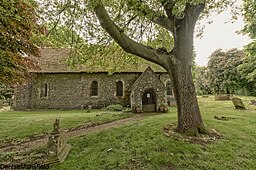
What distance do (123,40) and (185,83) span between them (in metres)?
3.31

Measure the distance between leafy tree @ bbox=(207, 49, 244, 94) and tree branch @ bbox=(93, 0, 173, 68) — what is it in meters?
29.9

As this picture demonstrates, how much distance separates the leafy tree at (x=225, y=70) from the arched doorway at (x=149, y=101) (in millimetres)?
20635

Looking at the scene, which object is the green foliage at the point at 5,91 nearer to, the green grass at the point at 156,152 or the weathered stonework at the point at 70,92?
the weathered stonework at the point at 70,92

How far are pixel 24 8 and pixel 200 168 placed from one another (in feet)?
31.6

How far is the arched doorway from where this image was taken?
56.3 feet

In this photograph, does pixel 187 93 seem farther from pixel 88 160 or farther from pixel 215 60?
pixel 215 60

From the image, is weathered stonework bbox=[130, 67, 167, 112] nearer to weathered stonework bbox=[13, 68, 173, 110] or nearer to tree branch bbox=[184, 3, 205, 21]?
weathered stonework bbox=[13, 68, 173, 110]

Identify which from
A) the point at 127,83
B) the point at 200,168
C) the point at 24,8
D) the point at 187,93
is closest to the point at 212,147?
the point at 200,168

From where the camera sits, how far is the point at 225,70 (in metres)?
31.8

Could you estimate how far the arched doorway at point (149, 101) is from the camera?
1716 cm

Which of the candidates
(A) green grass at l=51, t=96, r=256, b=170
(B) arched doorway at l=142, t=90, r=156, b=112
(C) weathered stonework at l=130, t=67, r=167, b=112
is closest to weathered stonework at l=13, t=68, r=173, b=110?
(B) arched doorway at l=142, t=90, r=156, b=112

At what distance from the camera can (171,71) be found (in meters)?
7.51

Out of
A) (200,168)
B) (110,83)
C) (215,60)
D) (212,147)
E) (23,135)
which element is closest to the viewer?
(200,168)

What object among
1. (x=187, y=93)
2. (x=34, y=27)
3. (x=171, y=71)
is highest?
(x=34, y=27)
